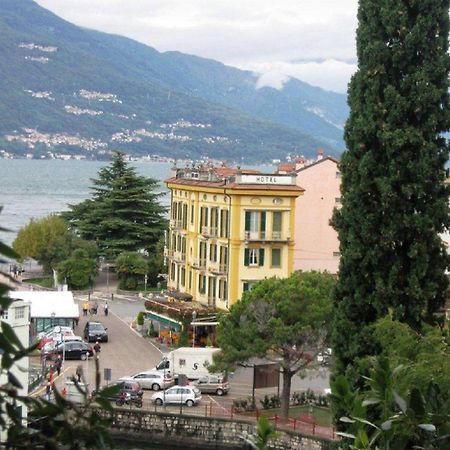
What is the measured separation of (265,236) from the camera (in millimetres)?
44656

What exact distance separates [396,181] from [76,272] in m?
39.2

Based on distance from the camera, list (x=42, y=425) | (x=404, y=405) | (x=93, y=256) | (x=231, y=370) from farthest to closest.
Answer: (x=93, y=256)
(x=231, y=370)
(x=404, y=405)
(x=42, y=425)

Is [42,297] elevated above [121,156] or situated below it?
below

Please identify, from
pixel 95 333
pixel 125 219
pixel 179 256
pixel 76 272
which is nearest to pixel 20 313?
pixel 95 333

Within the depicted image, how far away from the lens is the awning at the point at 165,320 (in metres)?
42.9

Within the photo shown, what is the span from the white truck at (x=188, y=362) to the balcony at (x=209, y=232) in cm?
999

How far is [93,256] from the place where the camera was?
66.8m

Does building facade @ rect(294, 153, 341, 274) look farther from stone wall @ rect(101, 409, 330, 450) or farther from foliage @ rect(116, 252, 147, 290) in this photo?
stone wall @ rect(101, 409, 330, 450)

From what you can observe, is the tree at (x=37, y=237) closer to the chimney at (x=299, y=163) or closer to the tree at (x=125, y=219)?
the tree at (x=125, y=219)

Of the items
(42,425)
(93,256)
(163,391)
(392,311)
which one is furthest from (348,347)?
(93,256)

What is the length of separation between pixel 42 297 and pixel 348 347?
2202 cm

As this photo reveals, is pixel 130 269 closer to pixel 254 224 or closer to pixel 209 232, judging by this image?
pixel 209 232

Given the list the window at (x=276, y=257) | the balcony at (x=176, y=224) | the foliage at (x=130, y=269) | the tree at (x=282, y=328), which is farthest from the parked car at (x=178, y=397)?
the foliage at (x=130, y=269)

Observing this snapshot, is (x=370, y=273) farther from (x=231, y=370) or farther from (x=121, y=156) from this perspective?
(x=121, y=156)
